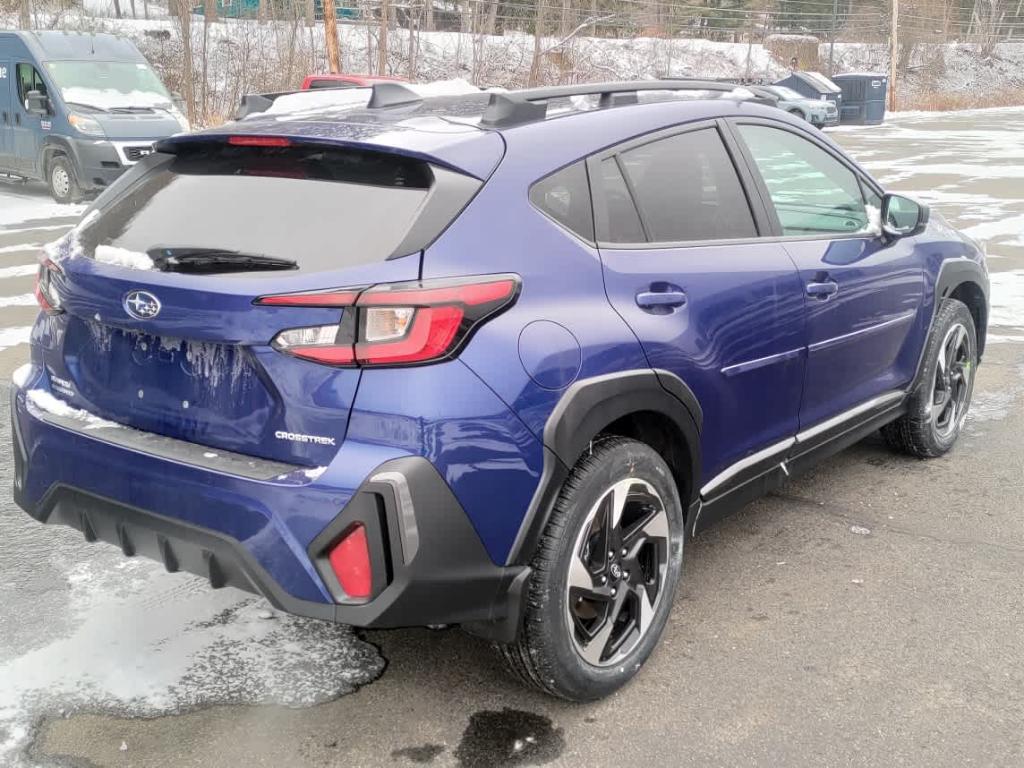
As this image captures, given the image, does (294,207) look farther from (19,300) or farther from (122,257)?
(19,300)

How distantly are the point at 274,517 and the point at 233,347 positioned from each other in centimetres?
42

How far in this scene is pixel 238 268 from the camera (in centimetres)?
263

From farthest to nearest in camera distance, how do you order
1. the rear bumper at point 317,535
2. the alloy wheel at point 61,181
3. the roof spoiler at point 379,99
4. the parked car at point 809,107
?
the parked car at point 809,107
the alloy wheel at point 61,181
the roof spoiler at point 379,99
the rear bumper at point 317,535

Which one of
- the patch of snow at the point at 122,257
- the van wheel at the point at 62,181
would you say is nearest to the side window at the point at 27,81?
the van wheel at the point at 62,181

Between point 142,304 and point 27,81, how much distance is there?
14044mm

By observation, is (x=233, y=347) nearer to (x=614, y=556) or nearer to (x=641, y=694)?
(x=614, y=556)

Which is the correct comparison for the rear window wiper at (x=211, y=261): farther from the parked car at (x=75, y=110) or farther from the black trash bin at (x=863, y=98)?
the black trash bin at (x=863, y=98)

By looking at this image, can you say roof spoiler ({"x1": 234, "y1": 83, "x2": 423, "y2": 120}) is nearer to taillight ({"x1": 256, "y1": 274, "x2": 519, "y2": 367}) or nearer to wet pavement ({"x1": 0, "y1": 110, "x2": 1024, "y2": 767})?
taillight ({"x1": 256, "y1": 274, "x2": 519, "y2": 367})

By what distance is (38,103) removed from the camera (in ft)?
47.5

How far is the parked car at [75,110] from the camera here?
1403cm

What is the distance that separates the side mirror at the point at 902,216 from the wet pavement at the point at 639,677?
1.15 metres

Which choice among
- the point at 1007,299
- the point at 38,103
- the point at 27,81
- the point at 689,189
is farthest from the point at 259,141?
the point at 27,81

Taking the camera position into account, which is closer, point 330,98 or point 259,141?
point 259,141

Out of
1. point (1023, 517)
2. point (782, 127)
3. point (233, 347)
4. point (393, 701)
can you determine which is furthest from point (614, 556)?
point (1023, 517)
